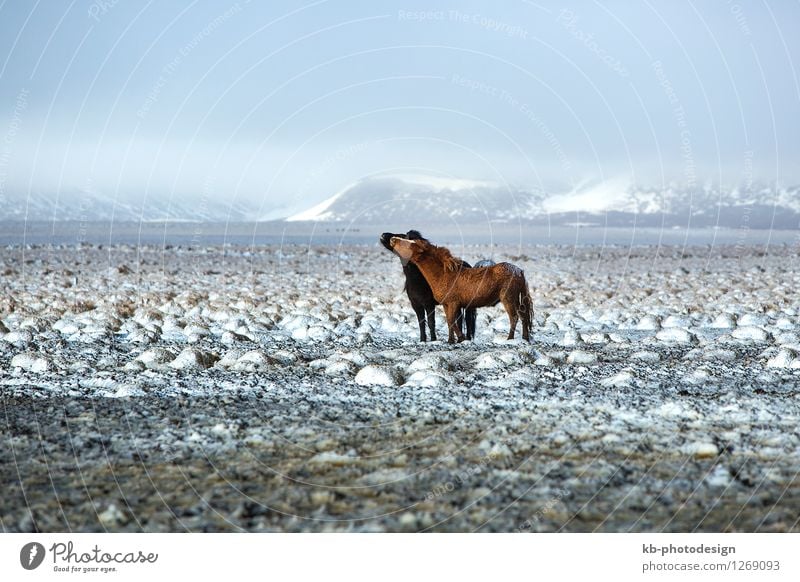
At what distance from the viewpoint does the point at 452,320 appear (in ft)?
31.3

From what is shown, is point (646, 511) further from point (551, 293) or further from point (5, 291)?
point (5, 291)

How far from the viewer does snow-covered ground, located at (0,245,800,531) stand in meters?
4.08

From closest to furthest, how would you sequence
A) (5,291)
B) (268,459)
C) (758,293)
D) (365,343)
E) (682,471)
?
(682,471)
(268,459)
(365,343)
(758,293)
(5,291)

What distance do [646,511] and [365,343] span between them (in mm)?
6205

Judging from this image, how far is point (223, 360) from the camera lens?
7969 mm

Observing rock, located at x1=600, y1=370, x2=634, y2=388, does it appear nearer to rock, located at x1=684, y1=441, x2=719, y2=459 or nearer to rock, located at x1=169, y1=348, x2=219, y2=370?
rock, located at x1=684, y1=441, x2=719, y2=459

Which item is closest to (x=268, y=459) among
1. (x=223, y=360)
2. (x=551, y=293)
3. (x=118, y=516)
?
(x=118, y=516)

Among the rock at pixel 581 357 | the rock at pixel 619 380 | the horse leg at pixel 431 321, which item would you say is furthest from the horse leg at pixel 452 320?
the rock at pixel 619 380

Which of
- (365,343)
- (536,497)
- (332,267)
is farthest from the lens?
(332,267)

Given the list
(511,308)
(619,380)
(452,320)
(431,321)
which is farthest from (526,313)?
(619,380)

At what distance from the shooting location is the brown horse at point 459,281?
31.2ft
